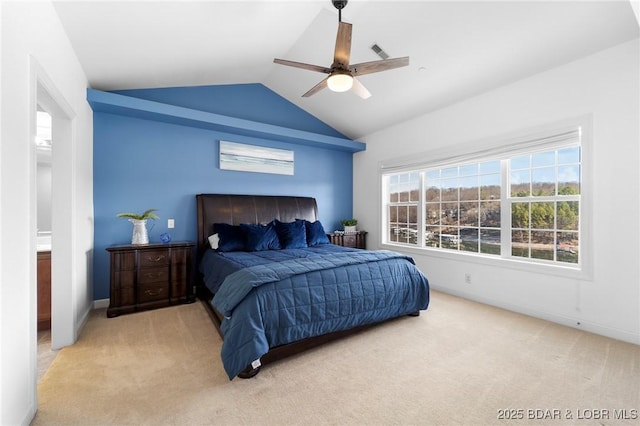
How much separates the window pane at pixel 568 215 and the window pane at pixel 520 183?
38cm

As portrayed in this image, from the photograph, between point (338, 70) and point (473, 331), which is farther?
point (473, 331)

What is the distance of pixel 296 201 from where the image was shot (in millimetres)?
4902

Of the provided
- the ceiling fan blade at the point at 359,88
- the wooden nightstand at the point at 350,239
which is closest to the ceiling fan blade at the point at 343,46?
the ceiling fan blade at the point at 359,88

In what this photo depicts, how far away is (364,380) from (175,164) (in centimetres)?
366

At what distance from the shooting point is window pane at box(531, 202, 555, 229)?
3.20 m

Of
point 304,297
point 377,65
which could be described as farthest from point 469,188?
point 304,297

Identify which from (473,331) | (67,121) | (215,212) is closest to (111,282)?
(215,212)

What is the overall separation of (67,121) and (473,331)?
14.1 ft

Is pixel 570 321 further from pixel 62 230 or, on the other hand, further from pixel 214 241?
pixel 62 230

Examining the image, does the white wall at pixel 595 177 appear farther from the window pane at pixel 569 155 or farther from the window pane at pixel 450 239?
the window pane at pixel 450 239

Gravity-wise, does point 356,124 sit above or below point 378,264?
above

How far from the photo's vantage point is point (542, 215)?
3.26 m

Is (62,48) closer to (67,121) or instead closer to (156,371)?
(67,121)

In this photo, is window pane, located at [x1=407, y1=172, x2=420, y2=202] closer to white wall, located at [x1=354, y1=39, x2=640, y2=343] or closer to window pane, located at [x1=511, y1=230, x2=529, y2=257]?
white wall, located at [x1=354, y1=39, x2=640, y2=343]
